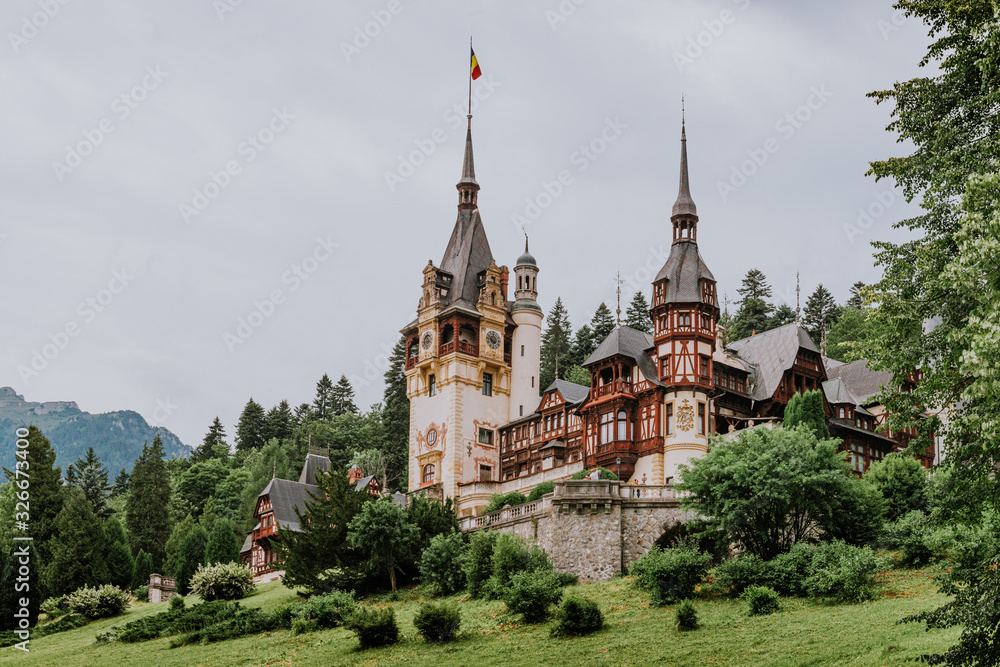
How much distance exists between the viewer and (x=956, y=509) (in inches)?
773

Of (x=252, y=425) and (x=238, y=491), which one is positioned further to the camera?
(x=252, y=425)

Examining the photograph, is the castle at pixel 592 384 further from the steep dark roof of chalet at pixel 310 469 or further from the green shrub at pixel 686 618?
the green shrub at pixel 686 618

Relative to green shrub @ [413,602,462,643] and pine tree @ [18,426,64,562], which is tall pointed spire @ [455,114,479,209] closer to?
pine tree @ [18,426,64,562]

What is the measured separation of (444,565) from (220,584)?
46.9 ft

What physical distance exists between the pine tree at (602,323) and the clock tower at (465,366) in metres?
24.2

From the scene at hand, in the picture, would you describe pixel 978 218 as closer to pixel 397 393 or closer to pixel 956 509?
pixel 956 509

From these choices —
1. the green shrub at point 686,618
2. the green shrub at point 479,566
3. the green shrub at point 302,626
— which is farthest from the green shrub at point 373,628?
the green shrub at point 686,618

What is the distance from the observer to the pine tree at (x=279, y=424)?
112 m

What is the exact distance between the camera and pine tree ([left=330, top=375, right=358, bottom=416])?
384 feet

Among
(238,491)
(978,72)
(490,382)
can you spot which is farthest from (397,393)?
(978,72)

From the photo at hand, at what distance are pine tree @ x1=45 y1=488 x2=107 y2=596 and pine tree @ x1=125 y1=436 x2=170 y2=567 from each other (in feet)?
42.7

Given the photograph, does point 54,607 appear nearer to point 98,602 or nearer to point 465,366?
point 98,602

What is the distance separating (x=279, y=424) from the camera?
112125mm

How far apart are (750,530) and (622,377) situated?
65.0 ft
